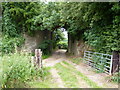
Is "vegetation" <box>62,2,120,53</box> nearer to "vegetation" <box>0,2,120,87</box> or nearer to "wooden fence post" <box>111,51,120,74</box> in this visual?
"vegetation" <box>0,2,120,87</box>

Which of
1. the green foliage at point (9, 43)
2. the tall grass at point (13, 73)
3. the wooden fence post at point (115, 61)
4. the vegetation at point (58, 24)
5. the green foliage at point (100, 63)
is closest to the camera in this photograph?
the tall grass at point (13, 73)

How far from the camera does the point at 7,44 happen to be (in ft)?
24.5

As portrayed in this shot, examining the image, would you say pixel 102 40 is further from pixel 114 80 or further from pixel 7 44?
pixel 7 44

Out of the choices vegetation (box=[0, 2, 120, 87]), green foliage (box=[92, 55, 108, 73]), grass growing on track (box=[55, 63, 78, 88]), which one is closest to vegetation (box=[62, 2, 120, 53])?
vegetation (box=[0, 2, 120, 87])

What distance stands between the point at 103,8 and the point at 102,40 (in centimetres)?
136

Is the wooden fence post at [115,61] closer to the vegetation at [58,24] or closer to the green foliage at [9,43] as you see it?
the vegetation at [58,24]

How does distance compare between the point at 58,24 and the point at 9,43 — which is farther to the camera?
the point at 58,24

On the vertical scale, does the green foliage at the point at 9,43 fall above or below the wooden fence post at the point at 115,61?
above

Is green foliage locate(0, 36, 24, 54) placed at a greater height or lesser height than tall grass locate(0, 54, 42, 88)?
greater

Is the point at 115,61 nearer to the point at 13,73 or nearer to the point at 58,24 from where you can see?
the point at 13,73

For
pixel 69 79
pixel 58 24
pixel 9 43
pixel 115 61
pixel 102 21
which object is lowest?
pixel 69 79

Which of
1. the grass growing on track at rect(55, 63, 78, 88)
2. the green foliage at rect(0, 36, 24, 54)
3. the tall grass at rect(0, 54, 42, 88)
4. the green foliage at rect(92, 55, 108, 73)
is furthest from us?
the green foliage at rect(0, 36, 24, 54)

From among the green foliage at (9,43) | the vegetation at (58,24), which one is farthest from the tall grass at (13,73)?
the green foliage at (9,43)

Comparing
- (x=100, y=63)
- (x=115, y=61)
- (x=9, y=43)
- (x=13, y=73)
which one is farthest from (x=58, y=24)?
(x=13, y=73)
